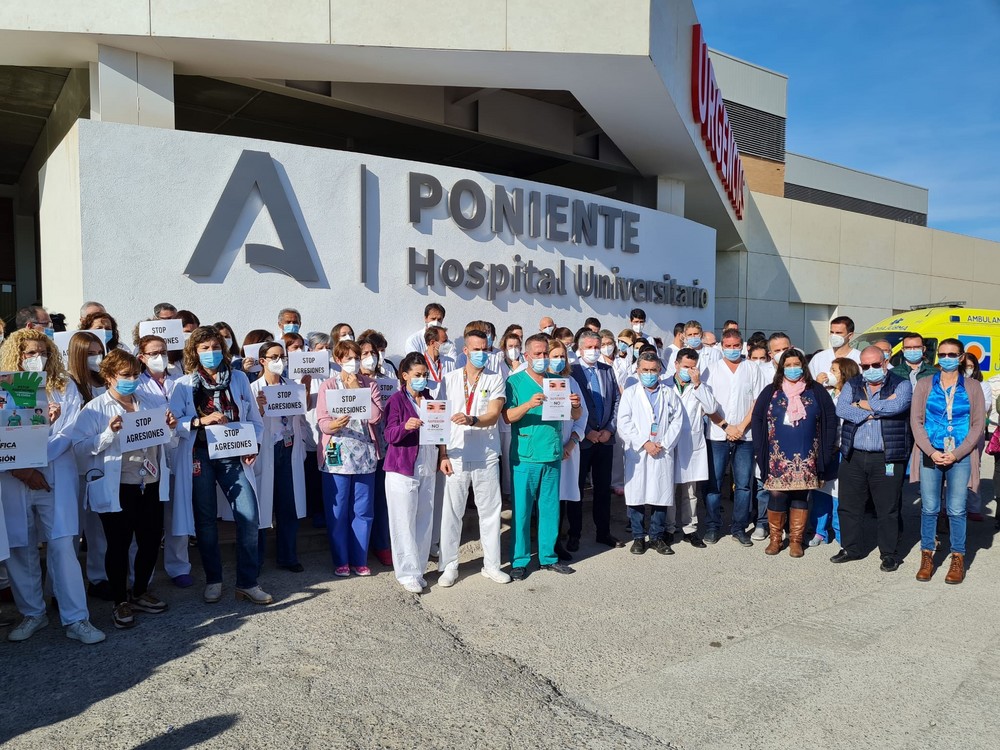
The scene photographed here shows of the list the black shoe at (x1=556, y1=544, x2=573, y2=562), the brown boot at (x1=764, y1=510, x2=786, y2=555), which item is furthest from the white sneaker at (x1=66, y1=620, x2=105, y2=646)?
the brown boot at (x1=764, y1=510, x2=786, y2=555)

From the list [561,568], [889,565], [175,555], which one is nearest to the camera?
[175,555]

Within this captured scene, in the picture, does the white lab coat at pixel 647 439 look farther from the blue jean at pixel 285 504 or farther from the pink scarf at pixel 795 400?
the blue jean at pixel 285 504

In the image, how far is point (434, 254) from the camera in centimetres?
1118

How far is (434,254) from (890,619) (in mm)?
7919

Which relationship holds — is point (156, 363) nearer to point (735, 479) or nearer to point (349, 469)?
point (349, 469)


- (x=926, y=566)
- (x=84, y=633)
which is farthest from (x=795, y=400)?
(x=84, y=633)

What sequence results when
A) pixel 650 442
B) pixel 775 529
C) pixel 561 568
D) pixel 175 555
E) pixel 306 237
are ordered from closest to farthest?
1. pixel 175 555
2. pixel 561 568
3. pixel 650 442
4. pixel 775 529
5. pixel 306 237

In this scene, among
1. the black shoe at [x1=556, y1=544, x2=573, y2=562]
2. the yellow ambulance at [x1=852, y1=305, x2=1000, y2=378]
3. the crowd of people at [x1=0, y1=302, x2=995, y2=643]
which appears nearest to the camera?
the crowd of people at [x1=0, y1=302, x2=995, y2=643]

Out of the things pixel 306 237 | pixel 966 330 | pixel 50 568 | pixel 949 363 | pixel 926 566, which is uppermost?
pixel 306 237

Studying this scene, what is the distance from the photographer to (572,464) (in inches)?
279

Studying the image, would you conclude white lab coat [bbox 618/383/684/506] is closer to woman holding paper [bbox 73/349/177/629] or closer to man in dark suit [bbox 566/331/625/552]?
man in dark suit [bbox 566/331/625/552]

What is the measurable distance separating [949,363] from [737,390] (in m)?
2.07

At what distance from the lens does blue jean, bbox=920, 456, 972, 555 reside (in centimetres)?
627

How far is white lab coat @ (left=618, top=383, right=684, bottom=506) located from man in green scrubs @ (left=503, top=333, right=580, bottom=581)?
94cm
